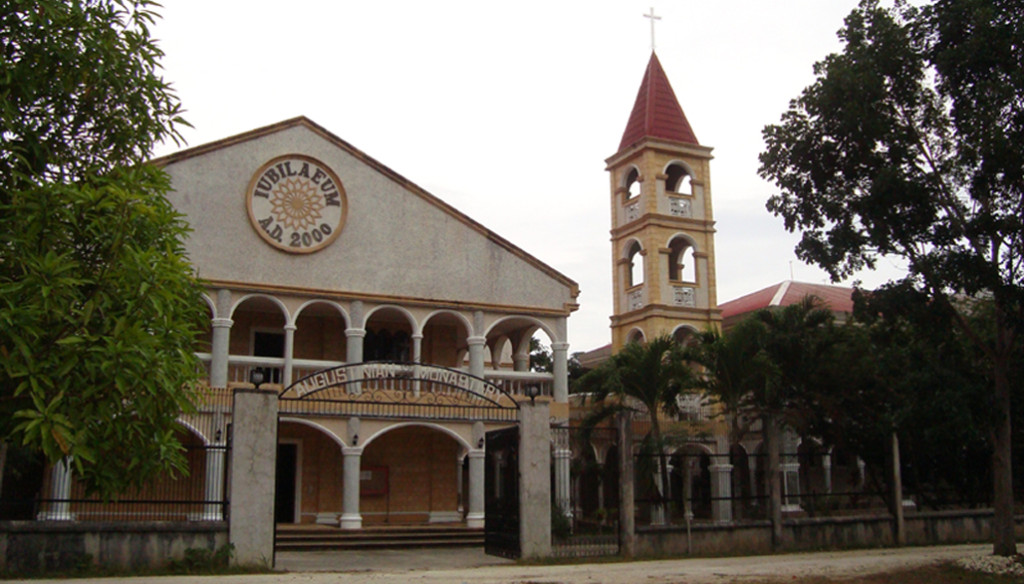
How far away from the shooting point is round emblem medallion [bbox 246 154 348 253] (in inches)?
927

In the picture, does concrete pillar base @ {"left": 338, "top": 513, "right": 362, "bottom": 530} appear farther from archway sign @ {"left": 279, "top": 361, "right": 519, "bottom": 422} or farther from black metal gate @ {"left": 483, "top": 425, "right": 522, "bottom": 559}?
black metal gate @ {"left": 483, "top": 425, "right": 522, "bottom": 559}

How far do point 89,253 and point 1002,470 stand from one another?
1493cm

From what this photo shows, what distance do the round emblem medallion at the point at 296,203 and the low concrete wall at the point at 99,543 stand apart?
35.3 ft

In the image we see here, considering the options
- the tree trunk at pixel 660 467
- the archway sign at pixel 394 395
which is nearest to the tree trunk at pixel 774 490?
the tree trunk at pixel 660 467

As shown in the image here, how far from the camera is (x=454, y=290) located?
25.5 metres

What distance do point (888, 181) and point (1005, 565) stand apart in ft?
21.0

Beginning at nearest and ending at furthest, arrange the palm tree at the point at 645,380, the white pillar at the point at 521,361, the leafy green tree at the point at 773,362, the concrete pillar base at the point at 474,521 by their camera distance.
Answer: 1. the leafy green tree at the point at 773,362
2. the palm tree at the point at 645,380
3. the concrete pillar base at the point at 474,521
4. the white pillar at the point at 521,361

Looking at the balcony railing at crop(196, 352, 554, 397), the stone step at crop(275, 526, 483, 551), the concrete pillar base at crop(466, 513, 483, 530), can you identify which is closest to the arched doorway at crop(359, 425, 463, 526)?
the concrete pillar base at crop(466, 513, 483, 530)

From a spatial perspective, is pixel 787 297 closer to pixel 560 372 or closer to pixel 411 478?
pixel 560 372

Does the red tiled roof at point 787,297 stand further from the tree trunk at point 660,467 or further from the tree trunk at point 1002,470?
the tree trunk at point 1002,470

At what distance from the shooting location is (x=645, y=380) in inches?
882

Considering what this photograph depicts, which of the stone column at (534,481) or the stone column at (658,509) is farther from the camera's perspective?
the stone column at (658,509)

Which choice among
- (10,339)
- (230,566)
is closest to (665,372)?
(230,566)

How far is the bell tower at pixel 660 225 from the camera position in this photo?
32.2 meters
